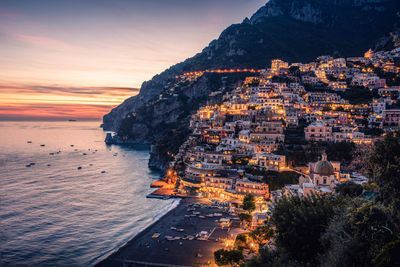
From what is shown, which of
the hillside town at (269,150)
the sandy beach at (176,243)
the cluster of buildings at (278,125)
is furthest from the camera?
the cluster of buildings at (278,125)

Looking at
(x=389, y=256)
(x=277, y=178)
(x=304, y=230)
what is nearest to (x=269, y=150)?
(x=277, y=178)

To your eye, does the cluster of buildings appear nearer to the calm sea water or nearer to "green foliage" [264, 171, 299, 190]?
"green foliage" [264, 171, 299, 190]

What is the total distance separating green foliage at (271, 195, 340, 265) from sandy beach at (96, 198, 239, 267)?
696 inches

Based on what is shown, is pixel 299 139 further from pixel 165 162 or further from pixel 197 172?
pixel 165 162

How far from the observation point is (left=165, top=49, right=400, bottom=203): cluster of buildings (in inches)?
2328

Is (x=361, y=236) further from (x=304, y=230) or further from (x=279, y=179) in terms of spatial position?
(x=279, y=179)

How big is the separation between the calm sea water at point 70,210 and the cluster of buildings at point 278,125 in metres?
14.5

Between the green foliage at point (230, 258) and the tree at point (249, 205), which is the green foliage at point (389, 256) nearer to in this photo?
the green foliage at point (230, 258)

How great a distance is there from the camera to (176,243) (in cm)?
3938

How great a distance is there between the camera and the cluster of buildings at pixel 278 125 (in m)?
59.1

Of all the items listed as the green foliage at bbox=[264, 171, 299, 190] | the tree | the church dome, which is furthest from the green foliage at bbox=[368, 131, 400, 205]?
the green foliage at bbox=[264, 171, 299, 190]

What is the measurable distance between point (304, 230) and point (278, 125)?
2206 inches

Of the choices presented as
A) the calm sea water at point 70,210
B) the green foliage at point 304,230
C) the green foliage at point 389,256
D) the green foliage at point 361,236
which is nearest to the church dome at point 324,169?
the green foliage at point 304,230

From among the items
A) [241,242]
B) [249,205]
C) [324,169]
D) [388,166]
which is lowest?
[241,242]
